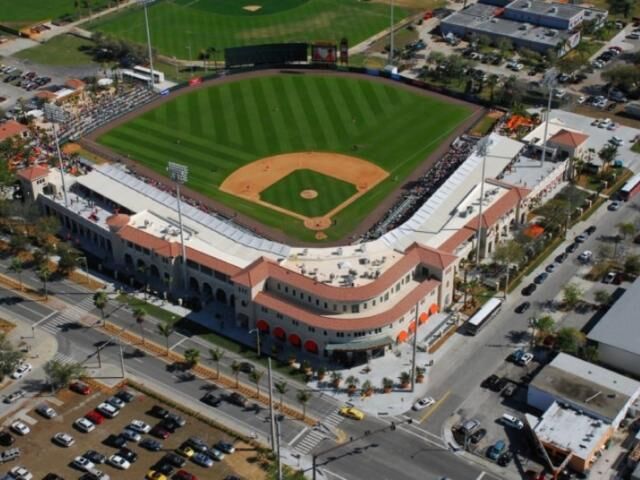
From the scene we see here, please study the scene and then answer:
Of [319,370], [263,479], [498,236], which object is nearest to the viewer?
[263,479]

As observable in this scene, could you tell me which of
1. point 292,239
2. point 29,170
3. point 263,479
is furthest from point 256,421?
point 29,170

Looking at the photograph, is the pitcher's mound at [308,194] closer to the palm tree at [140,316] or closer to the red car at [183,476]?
the palm tree at [140,316]

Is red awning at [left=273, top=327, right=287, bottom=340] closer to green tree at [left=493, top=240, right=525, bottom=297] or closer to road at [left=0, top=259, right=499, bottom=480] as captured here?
road at [left=0, top=259, right=499, bottom=480]

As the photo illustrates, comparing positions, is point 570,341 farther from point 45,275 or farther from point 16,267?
point 16,267

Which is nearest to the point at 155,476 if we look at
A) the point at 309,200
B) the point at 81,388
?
the point at 81,388

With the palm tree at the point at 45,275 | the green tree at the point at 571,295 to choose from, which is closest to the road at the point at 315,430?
the palm tree at the point at 45,275

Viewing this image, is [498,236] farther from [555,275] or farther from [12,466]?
[12,466]
